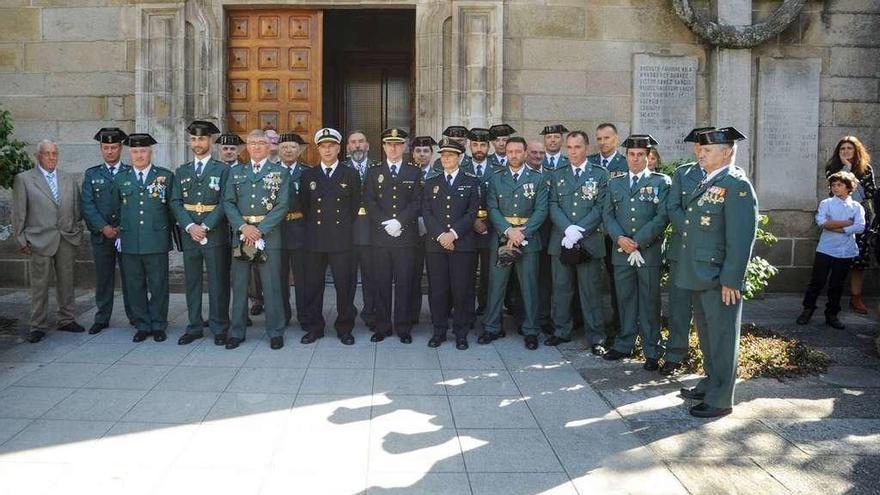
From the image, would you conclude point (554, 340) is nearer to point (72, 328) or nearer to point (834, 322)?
point (834, 322)

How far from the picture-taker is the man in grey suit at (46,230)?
688cm

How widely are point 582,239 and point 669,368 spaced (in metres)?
1.37

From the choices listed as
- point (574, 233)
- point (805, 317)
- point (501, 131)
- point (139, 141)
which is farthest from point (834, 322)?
point (139, 141)

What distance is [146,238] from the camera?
22.1ft

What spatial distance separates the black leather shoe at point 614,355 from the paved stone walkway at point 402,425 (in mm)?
116

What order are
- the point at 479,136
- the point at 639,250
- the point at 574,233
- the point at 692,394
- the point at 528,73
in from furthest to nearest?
1. the point at 528,73
2. the point at 479,136
3. the point at 574,233
4. the point at 639,250
5. the point at 692,394

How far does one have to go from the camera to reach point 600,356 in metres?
6.34

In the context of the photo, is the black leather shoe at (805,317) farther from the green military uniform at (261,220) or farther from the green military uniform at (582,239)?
the green military uniform at (261,220)

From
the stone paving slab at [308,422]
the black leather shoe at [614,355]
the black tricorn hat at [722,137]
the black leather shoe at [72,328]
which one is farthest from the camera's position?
the black leather shoe at [72,328]

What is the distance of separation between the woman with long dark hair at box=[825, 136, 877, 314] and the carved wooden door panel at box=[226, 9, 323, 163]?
20.9ft

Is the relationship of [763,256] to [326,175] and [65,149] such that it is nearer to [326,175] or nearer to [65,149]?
[326,175]

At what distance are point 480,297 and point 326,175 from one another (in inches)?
86.5

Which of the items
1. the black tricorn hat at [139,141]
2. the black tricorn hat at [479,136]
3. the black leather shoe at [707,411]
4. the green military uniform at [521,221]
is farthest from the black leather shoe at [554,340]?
the black tricorn hat at [139,141]

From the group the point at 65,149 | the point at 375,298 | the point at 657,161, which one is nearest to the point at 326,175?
the point at 375,298
